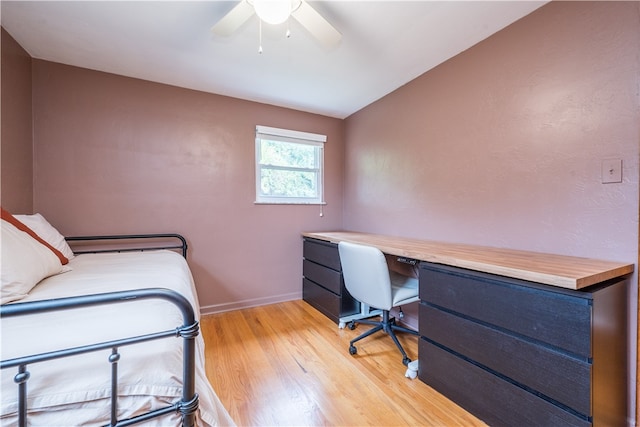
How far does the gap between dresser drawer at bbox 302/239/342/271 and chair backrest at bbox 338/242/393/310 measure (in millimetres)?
375

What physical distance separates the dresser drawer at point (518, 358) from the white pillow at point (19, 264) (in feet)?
6.37

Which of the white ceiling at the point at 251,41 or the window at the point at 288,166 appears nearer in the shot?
the white ceiling at the point at 251,41

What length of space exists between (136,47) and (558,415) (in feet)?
10.5

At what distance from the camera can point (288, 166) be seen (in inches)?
122

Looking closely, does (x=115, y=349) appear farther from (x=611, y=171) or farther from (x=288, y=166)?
(x=288, y=166)

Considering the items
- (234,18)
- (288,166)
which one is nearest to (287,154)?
(288,166)

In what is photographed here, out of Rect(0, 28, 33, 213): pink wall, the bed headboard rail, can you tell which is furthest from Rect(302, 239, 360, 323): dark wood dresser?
Rect(0, 28, 33, 213): pink wall

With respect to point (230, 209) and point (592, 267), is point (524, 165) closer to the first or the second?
point (592, 267)

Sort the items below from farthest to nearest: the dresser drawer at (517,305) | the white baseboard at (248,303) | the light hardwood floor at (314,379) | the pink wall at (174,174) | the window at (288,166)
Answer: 1. the window at (288,166)
2. the white baseboard at (248,303)
3. the pink wall at (174,174)
4. the light hardwood floor at (314,379)
5. the dresser drawer at (517,305)

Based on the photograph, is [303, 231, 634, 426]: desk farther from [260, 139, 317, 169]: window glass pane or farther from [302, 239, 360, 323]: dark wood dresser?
[260, 139, 317, 169]: window glass pane

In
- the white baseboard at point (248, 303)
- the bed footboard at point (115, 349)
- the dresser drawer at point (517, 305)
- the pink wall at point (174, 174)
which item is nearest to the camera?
the bed footboard at point (115, 349)

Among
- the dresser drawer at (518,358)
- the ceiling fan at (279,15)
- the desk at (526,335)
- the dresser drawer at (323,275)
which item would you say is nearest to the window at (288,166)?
the dresser drawer at (323,275)

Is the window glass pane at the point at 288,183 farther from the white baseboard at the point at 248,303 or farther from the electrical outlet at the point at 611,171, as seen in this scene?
the electrical outlet at the point at 611,171

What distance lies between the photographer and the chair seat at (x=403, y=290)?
1.85 metres
